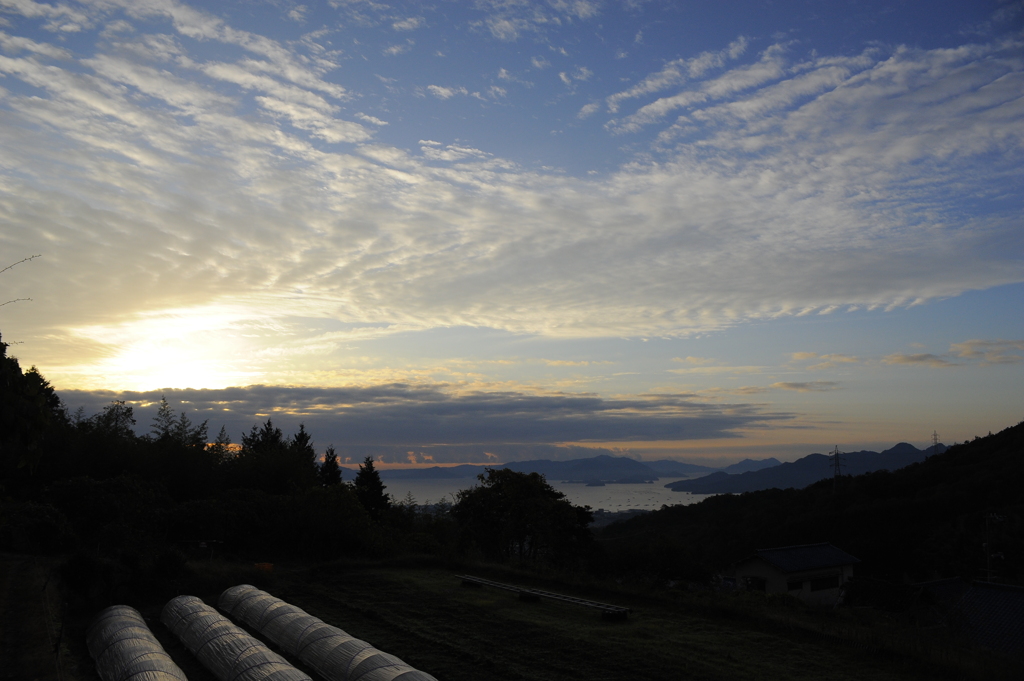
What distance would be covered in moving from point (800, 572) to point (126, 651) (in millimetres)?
29504

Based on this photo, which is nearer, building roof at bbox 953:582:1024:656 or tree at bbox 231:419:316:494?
building roof at bbox 953:582:1024:656

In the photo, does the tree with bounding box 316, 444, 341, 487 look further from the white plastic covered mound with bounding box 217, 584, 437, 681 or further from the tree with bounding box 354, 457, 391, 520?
the white plastic covered mound with bounding box 217, 584, 437, 681

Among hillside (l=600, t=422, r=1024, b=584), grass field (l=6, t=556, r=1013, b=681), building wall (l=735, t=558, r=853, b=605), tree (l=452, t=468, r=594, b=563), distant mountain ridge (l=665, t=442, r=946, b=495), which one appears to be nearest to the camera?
grass field (l=6, t=556, r=1013, b=681)

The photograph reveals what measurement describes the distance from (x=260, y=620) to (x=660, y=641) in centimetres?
924

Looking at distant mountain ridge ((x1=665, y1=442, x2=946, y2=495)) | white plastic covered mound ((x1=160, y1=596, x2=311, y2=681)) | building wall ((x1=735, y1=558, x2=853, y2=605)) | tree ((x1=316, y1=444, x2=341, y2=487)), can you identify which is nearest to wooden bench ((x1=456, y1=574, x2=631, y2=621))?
white plastic covered mound ((x1=160, y1=596, x2=311, y2=681))

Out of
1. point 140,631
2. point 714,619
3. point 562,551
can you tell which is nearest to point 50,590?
point 140,631

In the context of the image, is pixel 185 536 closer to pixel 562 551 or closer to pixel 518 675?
pixel 562 551

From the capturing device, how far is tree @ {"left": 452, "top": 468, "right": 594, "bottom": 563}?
108 ft

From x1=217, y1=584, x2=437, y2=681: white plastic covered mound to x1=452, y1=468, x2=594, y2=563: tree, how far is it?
60.9 feet

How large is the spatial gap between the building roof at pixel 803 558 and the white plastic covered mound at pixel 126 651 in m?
27.5

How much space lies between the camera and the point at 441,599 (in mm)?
17938

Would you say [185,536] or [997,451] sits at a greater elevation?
[997,451]

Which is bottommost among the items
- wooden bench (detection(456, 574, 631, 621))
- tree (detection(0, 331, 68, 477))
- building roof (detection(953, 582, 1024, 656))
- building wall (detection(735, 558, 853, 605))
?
building wall (detection(735, 558, 853, 605))

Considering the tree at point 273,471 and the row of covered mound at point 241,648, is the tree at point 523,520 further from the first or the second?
the row of covered mound at point 241,648
